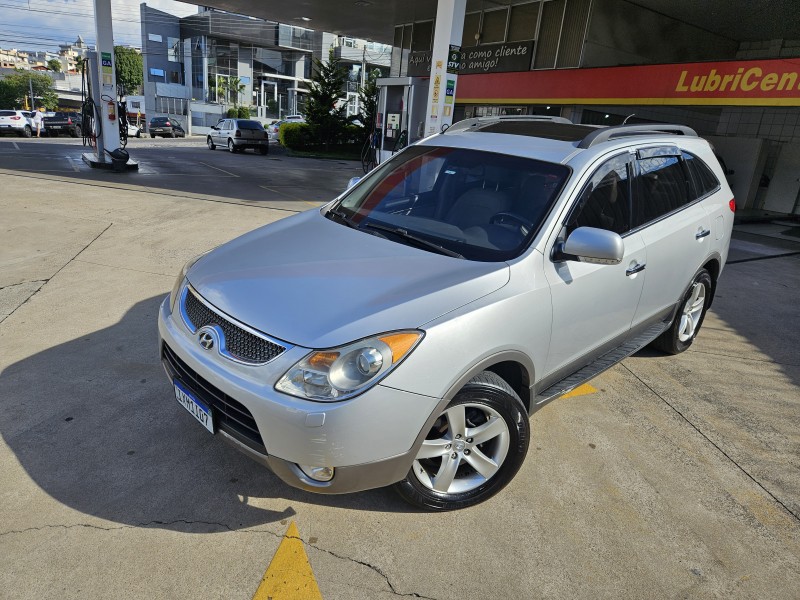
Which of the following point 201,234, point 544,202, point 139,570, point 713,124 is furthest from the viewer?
point 713,124

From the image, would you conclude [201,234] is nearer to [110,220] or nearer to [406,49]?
[110,220]

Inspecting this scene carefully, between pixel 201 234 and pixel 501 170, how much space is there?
5.72 meters

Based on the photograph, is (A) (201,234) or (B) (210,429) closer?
(B) (210,429)

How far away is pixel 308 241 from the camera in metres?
3.23

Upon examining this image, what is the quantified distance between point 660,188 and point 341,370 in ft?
9.42

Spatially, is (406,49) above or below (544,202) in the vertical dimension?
above

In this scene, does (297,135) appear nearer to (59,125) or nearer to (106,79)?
(59,125)

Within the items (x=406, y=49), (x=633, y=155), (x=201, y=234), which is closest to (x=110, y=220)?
(x=201, y=234)

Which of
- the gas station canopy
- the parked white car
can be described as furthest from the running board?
the parked white car

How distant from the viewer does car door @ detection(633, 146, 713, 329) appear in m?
3.75

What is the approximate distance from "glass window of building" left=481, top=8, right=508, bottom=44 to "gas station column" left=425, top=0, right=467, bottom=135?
22.3 ft

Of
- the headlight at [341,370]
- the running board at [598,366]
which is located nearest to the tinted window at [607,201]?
the running board at [598,366]

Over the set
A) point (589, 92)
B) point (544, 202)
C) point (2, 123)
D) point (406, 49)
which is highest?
point (406, 49)

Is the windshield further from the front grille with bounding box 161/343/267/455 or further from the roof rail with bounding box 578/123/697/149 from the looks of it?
the front grille with bounding box 161/343/267/455
